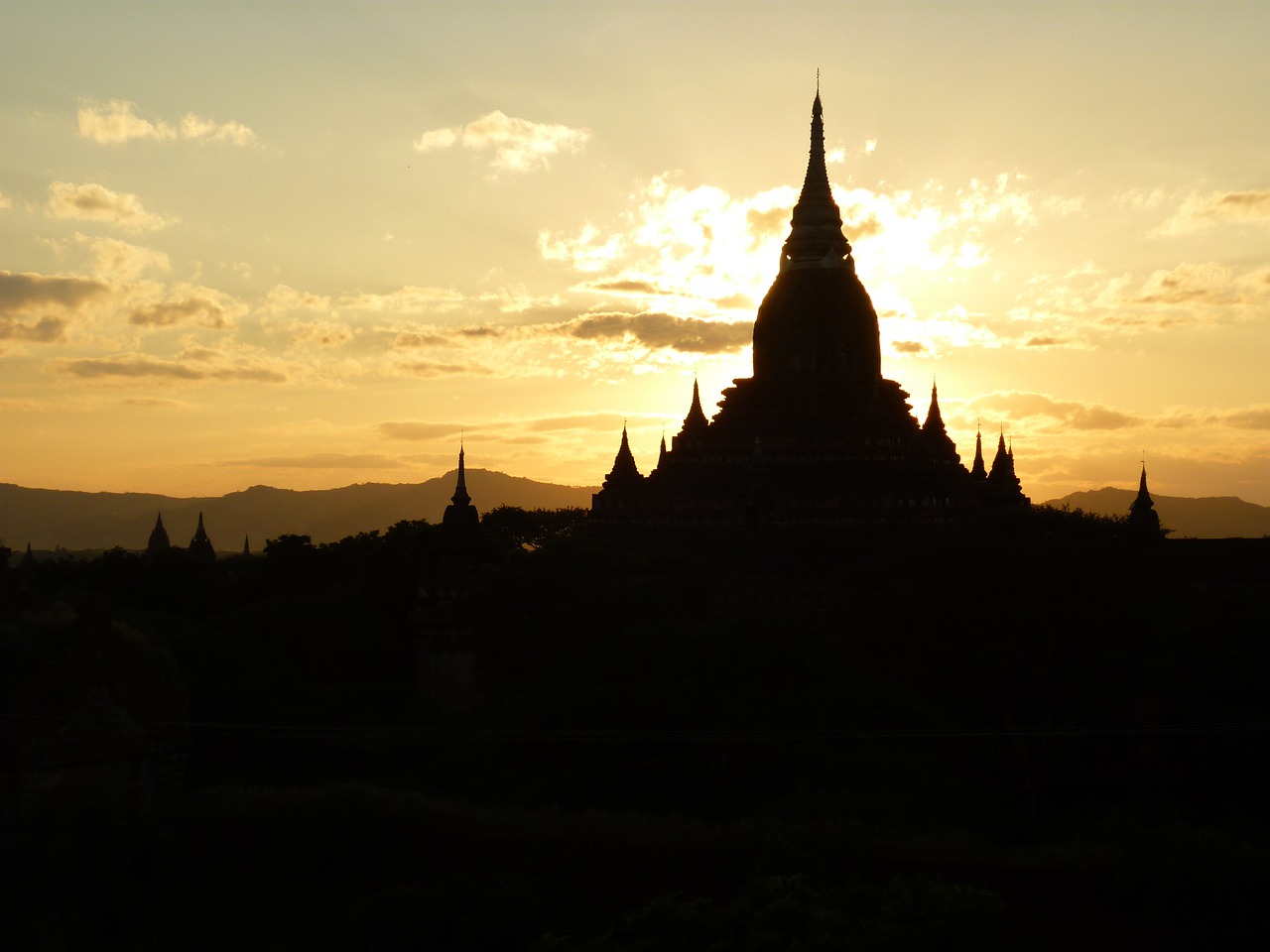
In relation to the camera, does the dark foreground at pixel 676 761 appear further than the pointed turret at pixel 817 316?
No

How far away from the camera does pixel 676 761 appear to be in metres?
30.2

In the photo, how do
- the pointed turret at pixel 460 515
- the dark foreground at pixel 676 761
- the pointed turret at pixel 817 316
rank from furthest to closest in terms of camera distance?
the pointed turret at pixel 817 316 → the pointed turret at pixel 460 515 → the dark foreground at pixel 676 761

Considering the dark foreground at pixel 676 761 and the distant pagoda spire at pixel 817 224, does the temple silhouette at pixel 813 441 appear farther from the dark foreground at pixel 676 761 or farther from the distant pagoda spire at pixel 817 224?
the dark foreground at pixel 676 761

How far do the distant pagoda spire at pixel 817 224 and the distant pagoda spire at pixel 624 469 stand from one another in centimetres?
902

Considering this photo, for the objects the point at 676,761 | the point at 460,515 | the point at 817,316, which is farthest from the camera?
the point at 817,316

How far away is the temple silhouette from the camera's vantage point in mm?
54156

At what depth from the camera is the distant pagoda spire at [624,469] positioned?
58375 millimetres

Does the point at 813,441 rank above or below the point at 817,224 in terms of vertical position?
below

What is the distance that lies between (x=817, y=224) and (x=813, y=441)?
9.52m

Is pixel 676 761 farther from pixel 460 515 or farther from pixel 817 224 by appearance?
pixel 817 224

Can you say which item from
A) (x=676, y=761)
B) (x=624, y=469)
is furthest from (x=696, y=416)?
(x=676, y=761)

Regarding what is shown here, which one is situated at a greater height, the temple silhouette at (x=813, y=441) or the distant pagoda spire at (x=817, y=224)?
the distant pagoda spire at (x=817, y=224)

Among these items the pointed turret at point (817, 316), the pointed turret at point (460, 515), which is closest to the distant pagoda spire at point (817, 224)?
the pointed turret at point (817, 316)

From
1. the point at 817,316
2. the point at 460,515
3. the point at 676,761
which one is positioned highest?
the point at 817,316
